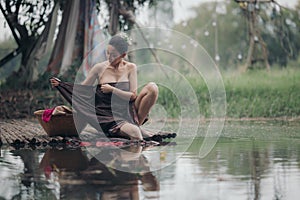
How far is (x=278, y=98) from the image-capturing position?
1348 centimetres

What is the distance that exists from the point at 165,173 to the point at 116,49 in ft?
8.37

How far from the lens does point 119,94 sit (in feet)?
24.4

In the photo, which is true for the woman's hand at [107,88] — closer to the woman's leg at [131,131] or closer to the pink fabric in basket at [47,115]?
the woman's leg at [131,131]

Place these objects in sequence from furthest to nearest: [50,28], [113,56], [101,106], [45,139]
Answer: [50,28] → [45,139] → [101,106] → [113,56]

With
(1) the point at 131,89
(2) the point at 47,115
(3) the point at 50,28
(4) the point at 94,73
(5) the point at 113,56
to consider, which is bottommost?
(2) the point at 47,115

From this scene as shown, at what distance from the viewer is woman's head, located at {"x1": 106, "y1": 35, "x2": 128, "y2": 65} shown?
7.40 m

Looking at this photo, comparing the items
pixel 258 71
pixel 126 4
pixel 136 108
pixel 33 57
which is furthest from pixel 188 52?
pixel 136 108

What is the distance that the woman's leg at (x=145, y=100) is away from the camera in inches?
294

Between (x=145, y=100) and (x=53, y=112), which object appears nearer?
(x=145, y=100)

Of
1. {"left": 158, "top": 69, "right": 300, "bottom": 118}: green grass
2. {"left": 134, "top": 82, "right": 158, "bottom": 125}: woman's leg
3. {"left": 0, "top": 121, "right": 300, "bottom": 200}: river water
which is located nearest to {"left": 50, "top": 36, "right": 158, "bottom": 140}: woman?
{"left": 134, "top": 82, "right": 158, "bottom": 125}: woman's leg

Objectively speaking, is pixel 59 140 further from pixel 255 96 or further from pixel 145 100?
pixel 255 96

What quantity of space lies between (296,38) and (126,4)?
9.75 m

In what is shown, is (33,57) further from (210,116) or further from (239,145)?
(239,145)

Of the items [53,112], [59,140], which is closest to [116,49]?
[53,112]
